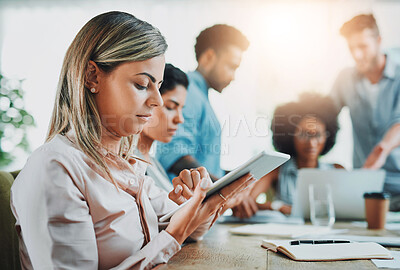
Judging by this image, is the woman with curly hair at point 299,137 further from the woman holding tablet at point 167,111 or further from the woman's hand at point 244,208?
the woman holding tablet at point 167,111

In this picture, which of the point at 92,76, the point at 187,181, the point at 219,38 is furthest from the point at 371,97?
the point at 92,76

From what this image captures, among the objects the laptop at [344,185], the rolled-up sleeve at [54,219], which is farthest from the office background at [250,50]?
the rolled-up sleeve at [54,219]

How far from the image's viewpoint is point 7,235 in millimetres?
1229

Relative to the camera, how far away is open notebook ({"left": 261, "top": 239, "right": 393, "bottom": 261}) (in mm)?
1089

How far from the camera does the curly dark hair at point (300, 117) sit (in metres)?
3.16

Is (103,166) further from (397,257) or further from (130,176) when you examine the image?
(397,257)

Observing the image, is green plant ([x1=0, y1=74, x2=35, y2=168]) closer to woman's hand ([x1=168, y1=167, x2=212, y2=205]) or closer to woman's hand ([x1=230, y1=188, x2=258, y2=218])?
woman's hand ([x1=230, y1=188, x2=258, y2=218])

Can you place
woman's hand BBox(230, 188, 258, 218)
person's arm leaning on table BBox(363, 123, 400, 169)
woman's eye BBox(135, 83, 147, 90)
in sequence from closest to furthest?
woman's eye BBox(135, 83, 147, 90)
woman's hand BBox(230, 188, 258, 218)
person's arm leaning on table BBox(363, 123, 400, 169)

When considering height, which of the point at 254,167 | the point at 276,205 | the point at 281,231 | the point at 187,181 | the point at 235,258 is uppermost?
the point at 254,167

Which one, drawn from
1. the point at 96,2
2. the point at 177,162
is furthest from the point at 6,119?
the point at 177,162

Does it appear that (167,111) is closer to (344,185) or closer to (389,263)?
(344,185)

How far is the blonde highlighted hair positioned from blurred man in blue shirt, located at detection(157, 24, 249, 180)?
161 cm

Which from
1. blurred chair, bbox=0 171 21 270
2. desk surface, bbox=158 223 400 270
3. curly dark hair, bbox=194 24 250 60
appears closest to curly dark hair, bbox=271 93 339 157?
curly dark hair, bbox=194 24 250 60

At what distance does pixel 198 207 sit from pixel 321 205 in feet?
3.60
